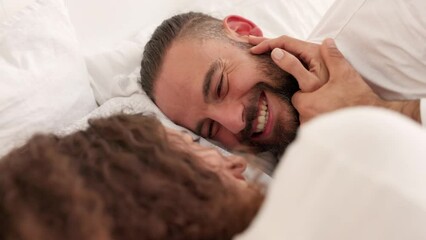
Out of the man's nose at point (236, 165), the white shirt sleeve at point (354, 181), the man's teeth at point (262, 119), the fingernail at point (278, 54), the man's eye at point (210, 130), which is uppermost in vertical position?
the white shirt sleeve at point (354, 181)

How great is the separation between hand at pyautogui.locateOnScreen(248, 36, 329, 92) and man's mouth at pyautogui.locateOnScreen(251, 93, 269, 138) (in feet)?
0.29

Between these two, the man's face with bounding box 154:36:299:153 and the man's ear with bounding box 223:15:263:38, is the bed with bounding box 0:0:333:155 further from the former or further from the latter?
the man's ear with bounding box 223:15:263:38

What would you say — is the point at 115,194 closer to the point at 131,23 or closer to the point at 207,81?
the point at 207,81

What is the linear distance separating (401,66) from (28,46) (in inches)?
32.4

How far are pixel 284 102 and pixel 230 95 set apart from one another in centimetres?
12

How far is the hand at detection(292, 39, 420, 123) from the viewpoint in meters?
0.99

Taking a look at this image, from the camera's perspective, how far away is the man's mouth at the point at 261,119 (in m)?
1.08

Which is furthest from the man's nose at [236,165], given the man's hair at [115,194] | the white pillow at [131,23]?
the white pillow at [131,23]

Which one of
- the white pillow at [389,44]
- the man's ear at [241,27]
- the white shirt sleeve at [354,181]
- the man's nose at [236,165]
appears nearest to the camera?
the white shirt sleeve at [354,181]

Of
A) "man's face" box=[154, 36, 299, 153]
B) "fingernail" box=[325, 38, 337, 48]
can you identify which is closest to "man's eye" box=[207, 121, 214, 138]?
"man's face" box=[154, 36, 299, 153]

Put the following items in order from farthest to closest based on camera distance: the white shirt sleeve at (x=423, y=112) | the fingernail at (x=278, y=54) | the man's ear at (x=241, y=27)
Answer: the man's ear at (x=241, y=27)
the fingernail at (x=278, y=54)
the white shirt sleeve at (x=423, y=112)

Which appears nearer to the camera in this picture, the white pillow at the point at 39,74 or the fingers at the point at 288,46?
the white pillow at the point at 39,74

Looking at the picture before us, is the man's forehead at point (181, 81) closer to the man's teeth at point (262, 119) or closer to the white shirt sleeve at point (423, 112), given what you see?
the man's teeth at point (262, 119)

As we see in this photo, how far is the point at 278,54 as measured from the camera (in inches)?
43.1
